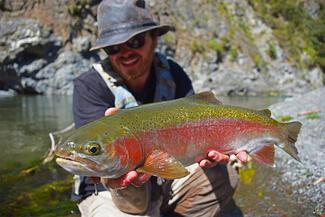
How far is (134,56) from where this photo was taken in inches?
153

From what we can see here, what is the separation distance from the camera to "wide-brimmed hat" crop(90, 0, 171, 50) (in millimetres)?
3742

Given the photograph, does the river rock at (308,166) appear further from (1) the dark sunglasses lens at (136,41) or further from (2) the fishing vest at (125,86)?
(1) the dark sunglasses lens at (136,41)

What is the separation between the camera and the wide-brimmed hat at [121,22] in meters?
3.74

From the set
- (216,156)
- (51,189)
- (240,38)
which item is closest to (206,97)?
(216,156)

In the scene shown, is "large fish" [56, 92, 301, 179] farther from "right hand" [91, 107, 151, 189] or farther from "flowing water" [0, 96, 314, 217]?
"flowing water" [0, 96, 314, 217]

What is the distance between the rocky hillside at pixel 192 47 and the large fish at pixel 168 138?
29627 millimetres

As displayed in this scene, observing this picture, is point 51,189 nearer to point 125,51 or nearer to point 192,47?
point 125,51

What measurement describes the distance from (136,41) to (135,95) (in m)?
0.62

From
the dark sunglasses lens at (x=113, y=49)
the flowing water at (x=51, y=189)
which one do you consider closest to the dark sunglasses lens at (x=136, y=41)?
the dark sunglasses lens at (x=113, y=49)

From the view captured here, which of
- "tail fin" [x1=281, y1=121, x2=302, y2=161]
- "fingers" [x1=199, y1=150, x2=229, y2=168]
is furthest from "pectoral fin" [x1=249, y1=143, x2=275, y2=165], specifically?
"fingers" [x1=199, y1=150, x2=229, y2=168]

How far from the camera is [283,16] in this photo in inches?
2002

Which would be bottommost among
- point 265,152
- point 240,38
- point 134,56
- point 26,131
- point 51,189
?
point 240,38

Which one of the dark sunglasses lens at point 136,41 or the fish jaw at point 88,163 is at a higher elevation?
the dark sunglasses lens at point 136,41

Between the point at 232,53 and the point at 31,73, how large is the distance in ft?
55.3
